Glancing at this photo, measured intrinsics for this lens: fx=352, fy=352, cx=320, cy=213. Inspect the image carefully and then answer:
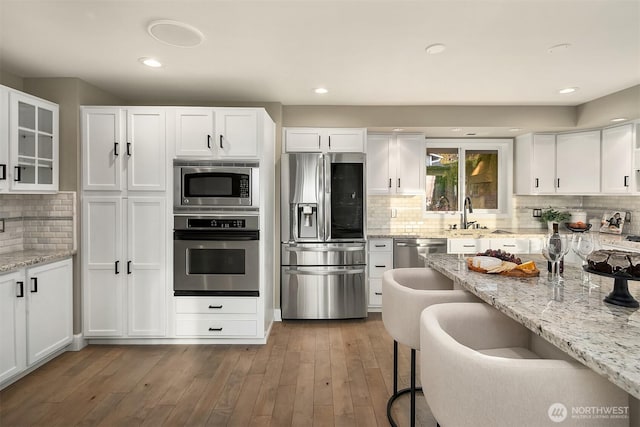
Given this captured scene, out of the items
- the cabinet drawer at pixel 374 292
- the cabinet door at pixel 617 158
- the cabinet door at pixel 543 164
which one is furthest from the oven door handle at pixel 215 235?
the cabinet door at pixel 617 158

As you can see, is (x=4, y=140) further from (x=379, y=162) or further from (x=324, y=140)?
(x=379, y=162)

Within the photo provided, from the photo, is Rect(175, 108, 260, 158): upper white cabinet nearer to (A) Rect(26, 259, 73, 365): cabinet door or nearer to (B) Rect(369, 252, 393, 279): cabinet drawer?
(A) Rect(26, 259, 73, 365): cabinet door


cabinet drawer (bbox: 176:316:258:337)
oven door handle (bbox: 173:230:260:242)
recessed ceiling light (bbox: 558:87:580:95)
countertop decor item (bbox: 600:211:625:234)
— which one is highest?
recessed ceiling light (bbox: 558:87:580:95)

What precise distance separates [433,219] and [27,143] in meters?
4.50

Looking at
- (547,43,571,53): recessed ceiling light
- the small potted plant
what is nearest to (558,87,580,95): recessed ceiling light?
(547,43,571,53): recessed ceiling light

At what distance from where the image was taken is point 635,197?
4133 millimetres

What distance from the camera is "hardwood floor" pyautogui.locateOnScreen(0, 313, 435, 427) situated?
87.1 inches

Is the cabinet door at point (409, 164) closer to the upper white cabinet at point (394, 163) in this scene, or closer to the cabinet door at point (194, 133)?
the upper white cabinet at point (394, 163)

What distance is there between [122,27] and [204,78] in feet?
3.23

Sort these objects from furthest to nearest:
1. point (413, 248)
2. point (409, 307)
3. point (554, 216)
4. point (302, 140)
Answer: point (554, 216), point (413, 248), point (302, 140), point (409, 307)

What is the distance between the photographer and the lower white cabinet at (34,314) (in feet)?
8.18

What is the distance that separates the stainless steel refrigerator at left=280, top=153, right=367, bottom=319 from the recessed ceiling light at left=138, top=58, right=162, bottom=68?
1490 millimetres

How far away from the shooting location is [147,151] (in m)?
3.23


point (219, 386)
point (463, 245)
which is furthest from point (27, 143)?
point (463, 245)
